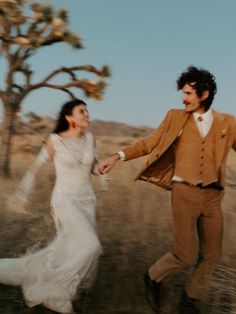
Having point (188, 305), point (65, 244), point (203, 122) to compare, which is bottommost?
point (188, 305)

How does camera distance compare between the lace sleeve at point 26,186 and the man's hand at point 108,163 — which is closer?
the man's hand at point 108,163

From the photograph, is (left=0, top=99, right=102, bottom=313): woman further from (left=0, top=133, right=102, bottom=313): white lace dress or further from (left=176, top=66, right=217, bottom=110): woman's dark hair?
(left=176, top=66, right=217, bottom=110): woman's dark hair

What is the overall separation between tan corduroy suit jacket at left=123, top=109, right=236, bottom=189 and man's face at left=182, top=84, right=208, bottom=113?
0.06 meters

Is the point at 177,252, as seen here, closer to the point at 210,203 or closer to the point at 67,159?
the point at 210,203

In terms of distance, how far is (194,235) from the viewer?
477cm

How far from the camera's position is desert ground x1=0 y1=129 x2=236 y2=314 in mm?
4980

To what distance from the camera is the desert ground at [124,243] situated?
16.3 ft

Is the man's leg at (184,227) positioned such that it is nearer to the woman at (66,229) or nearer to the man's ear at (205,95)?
the woman at (66,229)

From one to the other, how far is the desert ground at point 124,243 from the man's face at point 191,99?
1386mm

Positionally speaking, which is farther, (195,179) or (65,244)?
(65,244)

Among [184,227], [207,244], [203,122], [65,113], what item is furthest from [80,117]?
[207,244]

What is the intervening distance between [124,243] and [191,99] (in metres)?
2.29

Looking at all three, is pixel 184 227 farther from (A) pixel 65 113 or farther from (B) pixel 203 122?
(A) pixel 65 113

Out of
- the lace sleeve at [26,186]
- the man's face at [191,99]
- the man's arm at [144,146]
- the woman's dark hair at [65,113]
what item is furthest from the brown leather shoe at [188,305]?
the woman's dark hair at [65,113]
